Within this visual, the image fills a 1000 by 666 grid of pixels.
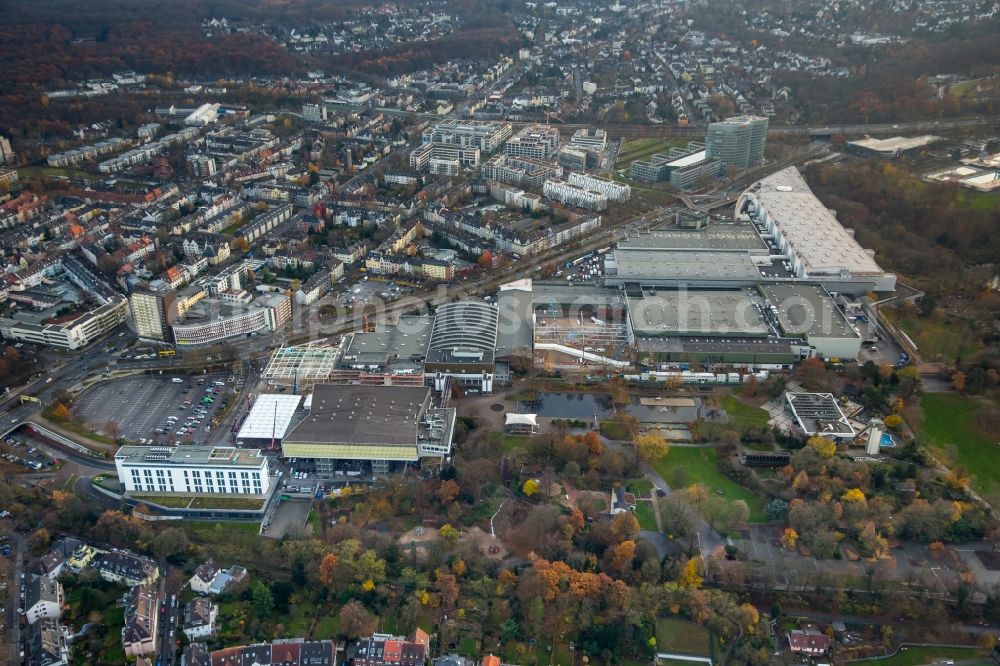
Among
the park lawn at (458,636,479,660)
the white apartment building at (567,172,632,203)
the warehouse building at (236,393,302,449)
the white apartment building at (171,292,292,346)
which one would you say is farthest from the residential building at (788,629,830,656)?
the white apartment building at (567,172,632,203)

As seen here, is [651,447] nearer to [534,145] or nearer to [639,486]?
[639,486]

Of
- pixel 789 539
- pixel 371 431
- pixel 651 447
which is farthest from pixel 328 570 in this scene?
pixel 789 539

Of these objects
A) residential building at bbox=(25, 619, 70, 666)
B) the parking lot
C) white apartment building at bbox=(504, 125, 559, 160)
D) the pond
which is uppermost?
white apartment building at bbox=(504, 125, 559, 160)

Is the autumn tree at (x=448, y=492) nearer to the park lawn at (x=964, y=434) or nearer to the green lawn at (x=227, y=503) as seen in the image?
the green lawn at (x=227, y=503)

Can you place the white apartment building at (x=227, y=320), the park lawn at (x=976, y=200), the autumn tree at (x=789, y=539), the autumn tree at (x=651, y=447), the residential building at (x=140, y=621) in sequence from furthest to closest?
the park lawn at (x=976, y=200), the white apartment building at (x=227, y=320), the autumn tree at (x=651, y=447), the autumn tree at (x=789, y=539), the residential building at (x=140, y=621)

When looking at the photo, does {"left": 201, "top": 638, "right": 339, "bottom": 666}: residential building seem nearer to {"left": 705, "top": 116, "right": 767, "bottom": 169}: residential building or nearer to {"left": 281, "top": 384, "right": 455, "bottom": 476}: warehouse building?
{"left": 281, "top": 384, "right": 455, "bottom": 476}: warehouse building

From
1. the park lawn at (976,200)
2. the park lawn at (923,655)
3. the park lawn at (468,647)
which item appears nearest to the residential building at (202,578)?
the park lawn at (468,647)
